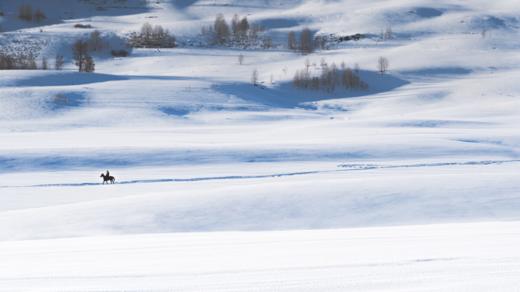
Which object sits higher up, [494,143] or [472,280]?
[472,280]

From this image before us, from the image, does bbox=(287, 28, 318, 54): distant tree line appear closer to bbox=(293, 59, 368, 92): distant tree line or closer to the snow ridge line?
bbox=(293, 59, 368, 92): distant tree line

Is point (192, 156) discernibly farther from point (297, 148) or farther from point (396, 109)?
point (396, 109)

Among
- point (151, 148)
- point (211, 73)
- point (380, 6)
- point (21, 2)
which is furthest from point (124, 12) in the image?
point (151, 148)

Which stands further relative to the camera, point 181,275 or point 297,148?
point 297,148

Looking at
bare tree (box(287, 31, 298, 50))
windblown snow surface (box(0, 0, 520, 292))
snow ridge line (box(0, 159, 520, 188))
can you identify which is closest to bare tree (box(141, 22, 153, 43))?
windblown snow surface (box(0, 0, 520, 292))

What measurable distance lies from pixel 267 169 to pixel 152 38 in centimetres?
5074

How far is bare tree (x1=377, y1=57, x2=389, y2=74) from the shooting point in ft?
181

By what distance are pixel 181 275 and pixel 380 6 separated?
80.3 metres

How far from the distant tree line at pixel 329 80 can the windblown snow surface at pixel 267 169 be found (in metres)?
1.08

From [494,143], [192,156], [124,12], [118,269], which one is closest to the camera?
[118,269]

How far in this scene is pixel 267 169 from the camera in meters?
21.2

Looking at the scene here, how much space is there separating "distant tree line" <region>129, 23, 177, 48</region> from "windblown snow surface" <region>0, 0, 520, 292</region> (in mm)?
2025

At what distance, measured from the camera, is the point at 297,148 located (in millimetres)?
24141

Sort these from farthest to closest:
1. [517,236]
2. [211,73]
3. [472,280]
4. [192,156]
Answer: [211,73] → [192,156] → [517,236] → [472,280]
